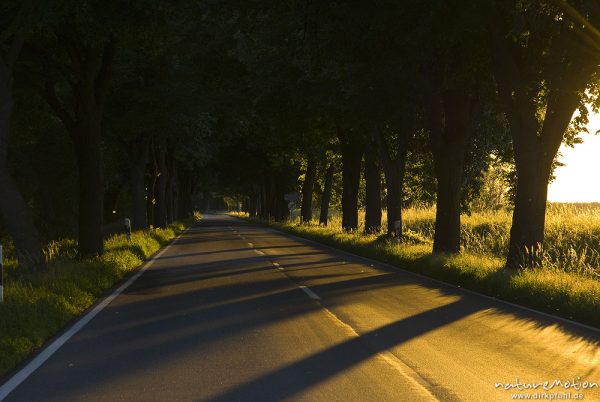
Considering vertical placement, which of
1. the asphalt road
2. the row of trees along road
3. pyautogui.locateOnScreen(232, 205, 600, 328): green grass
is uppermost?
the row of trees along road

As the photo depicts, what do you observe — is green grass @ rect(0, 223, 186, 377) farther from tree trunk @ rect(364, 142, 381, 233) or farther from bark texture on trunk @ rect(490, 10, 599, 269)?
tree trunk @ rect(364, 142, 381, 233)

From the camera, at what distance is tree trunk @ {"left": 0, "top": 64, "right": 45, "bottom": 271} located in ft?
42.9

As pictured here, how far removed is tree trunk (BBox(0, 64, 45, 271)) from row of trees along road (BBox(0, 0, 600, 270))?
0.03m

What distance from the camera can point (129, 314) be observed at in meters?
10.1

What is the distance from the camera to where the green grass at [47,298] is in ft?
24.9

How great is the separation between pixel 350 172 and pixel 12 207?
20512 mm

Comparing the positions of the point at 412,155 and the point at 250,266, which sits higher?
the point at 412,155

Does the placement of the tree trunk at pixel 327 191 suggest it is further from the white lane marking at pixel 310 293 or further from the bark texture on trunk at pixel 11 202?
the bark texture on trunk at pixel 11 202

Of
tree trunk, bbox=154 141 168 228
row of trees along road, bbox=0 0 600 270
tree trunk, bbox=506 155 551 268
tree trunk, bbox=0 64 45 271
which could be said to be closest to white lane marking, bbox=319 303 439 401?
row of trees along road, bbox=0 0 600 270

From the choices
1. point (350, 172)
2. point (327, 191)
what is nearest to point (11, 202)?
point (350, 172)

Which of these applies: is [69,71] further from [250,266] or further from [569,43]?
[569,43]

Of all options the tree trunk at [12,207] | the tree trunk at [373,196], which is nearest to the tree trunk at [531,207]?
the tree trunk at [12,207]

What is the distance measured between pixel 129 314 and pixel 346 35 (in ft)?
26.4

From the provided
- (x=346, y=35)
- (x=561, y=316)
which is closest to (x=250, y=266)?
(x=346, y=35)
